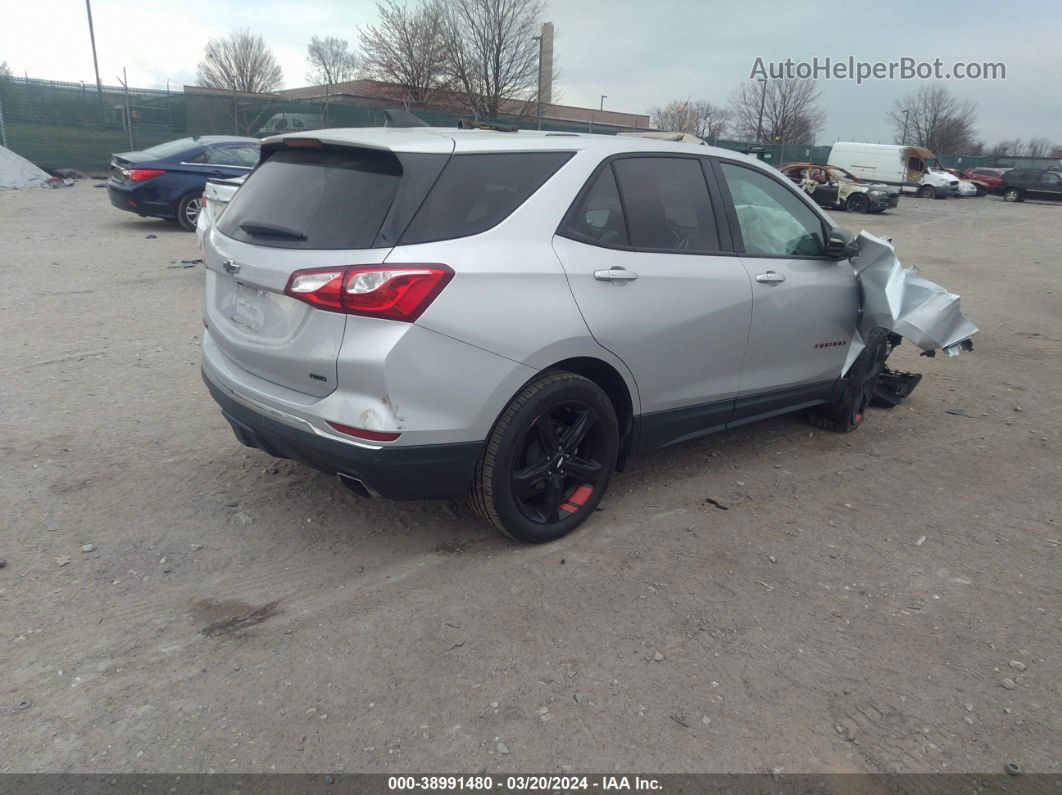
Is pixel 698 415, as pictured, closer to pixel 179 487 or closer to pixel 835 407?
pixel 835 407

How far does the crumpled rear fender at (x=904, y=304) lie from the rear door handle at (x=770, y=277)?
2.89ft

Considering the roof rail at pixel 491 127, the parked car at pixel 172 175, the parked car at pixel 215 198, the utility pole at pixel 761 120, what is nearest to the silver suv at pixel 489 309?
the roof rail at pixel 491 127

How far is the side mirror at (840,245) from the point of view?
4.48m

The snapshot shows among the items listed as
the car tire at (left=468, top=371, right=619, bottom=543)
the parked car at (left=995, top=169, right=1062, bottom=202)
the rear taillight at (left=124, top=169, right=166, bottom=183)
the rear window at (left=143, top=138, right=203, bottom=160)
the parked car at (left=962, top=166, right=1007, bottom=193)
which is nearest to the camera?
the car tire at (left=468, top=371, right=619, bottom=543)

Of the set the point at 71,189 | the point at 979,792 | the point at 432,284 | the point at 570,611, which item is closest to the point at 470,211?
the point at 432,284

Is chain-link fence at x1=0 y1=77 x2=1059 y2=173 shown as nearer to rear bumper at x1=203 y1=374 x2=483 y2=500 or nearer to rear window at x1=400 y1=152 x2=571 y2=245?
rear window at x1=400 y1=152 x2=571 y2=245

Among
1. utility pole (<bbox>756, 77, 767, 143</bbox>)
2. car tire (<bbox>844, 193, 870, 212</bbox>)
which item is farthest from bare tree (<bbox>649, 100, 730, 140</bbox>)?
car tire (<bbox>844, 193, 870, 212</bbox>)

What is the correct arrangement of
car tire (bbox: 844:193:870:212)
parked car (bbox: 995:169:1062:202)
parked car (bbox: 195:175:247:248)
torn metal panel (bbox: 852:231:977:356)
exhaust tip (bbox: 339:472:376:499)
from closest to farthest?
exhaust tip (bbox: 339:472:376:499)
torn metal panel (bbox: 852:231:977:356)
parked car (bbox: 195:175:247:248)
car tire (bbox: 844:193:870:212)
parked car (bbox: 995:169:1062:202)

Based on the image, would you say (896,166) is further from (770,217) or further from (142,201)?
(770,217)

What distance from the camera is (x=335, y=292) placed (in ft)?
9.52

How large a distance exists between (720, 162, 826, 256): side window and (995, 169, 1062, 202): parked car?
3929 centimetres

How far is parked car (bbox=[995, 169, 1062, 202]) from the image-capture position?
Result: 3584 centimetres

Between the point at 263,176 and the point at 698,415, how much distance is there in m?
2.43

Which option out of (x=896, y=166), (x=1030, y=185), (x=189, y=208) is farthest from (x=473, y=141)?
(x=1030, y=185)
